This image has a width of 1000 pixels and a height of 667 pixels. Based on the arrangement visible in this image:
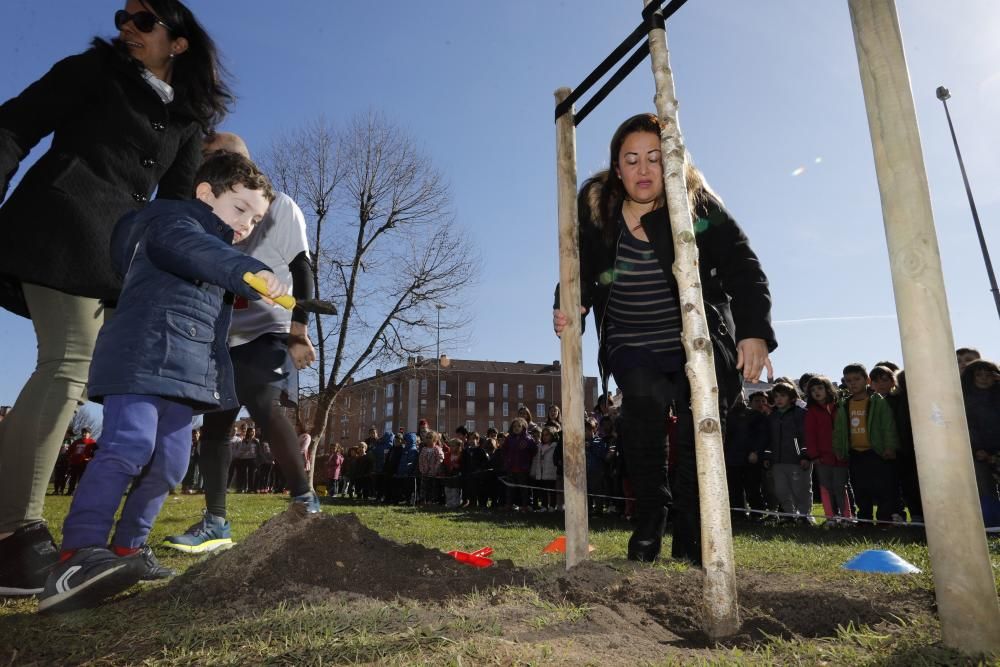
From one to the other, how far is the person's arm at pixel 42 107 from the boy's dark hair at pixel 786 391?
8.70 metres

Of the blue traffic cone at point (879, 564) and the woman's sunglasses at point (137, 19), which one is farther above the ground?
the woman's sunglasses at point (137, 19)

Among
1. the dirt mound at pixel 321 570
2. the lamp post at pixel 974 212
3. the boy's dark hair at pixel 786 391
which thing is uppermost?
the lamp post at pixel 974 212

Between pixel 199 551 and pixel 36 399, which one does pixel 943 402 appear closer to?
pixel 36 399

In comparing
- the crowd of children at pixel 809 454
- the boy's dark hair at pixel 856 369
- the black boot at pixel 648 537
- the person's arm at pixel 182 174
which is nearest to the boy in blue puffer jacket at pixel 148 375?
the person's arm at pixel 182 174

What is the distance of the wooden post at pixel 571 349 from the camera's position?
126 inches

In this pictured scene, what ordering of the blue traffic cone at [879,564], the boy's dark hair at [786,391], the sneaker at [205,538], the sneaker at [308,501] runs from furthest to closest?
the boy's dark hair at [786,391], the sneaker at [205,538], the sneaker at [308,501], the blue traffic cone at [879,564]

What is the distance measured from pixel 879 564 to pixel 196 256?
12.0 ft

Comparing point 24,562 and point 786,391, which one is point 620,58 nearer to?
point 24,562

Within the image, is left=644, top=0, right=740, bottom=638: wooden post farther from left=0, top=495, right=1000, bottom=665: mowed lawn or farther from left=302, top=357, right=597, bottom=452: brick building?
left=302, top=357, right=597, bottom=452: brick building

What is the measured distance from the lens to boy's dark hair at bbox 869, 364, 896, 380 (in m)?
7.75

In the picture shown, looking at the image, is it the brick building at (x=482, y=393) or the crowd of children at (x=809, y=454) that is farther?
the brick building at (x=482, y=393)

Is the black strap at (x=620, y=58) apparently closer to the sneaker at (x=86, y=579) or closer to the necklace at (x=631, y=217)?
the necklace at (x=631, y=217)

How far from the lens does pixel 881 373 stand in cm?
777

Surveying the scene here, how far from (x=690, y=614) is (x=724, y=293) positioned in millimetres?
1815
